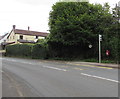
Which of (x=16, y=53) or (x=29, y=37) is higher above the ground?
(x=29, y=37)

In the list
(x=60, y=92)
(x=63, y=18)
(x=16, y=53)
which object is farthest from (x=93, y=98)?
(x=16, y=53)

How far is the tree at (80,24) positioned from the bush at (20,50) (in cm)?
1298

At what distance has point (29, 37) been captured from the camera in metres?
60.8

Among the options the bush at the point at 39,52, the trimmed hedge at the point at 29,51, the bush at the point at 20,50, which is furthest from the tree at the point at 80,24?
the bush at the point at 20,50

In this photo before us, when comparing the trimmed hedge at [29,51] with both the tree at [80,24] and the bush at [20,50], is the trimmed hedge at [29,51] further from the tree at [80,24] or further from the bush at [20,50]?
the tree at [80,24]

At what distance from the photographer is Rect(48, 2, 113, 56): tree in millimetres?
21633

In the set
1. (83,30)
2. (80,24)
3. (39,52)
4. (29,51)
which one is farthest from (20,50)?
(83,30)

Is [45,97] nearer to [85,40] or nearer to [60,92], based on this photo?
[60,92]

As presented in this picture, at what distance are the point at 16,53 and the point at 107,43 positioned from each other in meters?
28.3

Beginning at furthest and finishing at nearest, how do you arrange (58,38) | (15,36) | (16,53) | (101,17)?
(15,36)
(16,53)
(58,38)
(101,17)

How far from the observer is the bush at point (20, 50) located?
37125mm

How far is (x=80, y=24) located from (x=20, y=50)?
2283 centimetres

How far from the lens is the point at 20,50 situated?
4128 cm

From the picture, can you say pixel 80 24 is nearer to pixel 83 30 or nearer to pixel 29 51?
pixel 83 30
